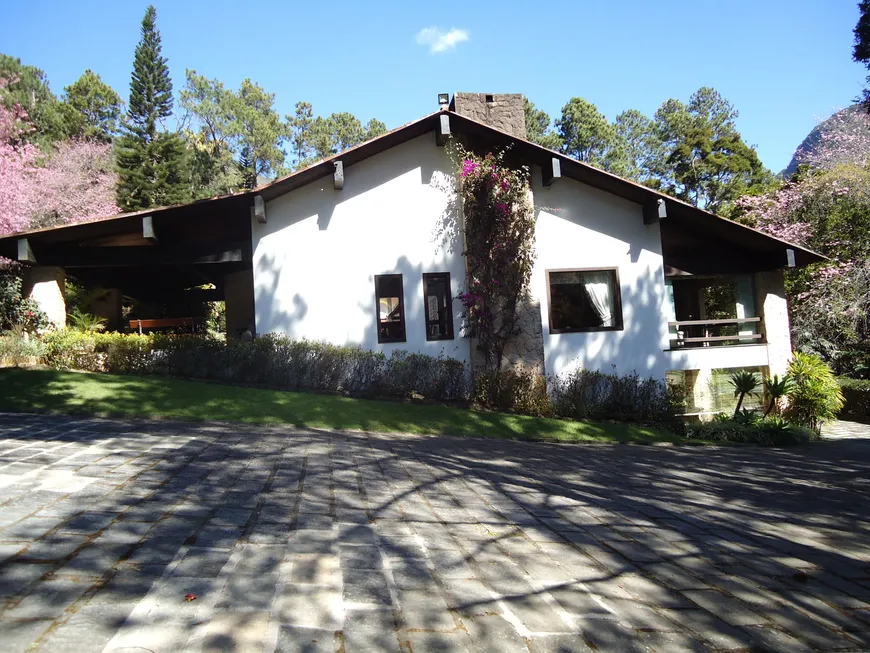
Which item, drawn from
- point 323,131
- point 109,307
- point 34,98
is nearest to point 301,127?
point 323,131

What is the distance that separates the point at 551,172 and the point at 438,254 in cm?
320

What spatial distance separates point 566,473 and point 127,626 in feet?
16.9

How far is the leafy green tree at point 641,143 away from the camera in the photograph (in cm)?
4859

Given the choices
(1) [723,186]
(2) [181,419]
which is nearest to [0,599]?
(2) [181,419]

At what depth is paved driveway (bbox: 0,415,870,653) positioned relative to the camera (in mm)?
2545

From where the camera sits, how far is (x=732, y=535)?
4.54 metres

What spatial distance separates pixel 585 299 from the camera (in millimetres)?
13781

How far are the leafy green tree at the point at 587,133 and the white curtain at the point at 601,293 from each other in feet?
99.0

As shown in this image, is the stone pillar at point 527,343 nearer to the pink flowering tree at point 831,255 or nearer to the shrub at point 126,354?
the shrub at point 126,354

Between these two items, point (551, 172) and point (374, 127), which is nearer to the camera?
point (551, 172)

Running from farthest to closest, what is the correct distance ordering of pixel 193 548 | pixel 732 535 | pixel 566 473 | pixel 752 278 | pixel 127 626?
pixel 752 278
pixel 566 473
pixel 732 535
pixel 193 548
pixel 127 626

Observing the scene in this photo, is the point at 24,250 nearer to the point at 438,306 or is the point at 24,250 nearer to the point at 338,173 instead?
the point at 338,173

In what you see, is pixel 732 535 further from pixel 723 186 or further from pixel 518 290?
pixel 723 186

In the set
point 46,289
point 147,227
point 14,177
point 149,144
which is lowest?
point 46,289
